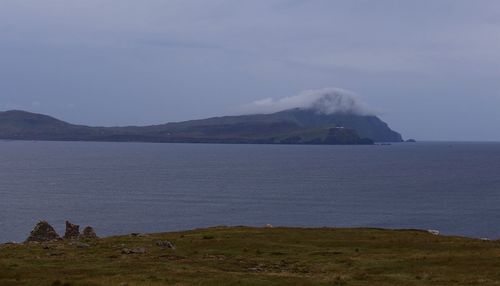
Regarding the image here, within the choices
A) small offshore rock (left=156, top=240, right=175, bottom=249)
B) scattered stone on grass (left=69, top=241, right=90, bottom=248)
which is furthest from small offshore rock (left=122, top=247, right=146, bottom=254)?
scattered stone on grass (left=69, top=241, right=90, bottom=248)

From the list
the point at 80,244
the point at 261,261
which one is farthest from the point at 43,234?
the point at 261,261

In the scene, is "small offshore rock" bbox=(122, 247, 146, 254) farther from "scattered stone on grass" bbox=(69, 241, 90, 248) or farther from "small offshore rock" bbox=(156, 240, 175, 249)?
"scattered stone on grass" bbox=(69, 241, 90, 248)

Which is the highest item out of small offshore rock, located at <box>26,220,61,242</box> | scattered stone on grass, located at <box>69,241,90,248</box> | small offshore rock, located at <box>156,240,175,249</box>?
small offshore rock, located at <box>156,240,175,249</box>

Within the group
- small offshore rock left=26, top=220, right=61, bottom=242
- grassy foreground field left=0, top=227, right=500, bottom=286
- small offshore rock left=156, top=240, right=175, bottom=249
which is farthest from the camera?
small offshore rock left=26, top=220, right=61, bottom=242

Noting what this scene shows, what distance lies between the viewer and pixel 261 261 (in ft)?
151

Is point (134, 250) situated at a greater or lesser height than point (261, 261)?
greater

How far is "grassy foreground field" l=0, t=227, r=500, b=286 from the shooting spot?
121 ft

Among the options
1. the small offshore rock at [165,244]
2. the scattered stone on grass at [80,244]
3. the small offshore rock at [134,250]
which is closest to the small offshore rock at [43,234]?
the scattered stone on grass at [80,244]

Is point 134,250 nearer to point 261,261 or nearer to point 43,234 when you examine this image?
point 261,261

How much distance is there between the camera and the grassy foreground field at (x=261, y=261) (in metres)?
36.9

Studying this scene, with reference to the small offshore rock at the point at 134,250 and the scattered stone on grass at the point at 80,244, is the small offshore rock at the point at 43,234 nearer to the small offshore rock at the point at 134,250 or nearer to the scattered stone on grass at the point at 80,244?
the scattered stone on grass at the point at 80,244

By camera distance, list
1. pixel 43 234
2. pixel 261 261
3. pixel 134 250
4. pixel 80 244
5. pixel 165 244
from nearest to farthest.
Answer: pixel 261 261 < pixel 134 250 < pixel 165 244 < pixel 80 244 < pixel 43 234

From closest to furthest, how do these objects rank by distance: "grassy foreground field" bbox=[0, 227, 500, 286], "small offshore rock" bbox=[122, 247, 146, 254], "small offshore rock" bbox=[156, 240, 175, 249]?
"grassy foreground field" bbox=[0, 227, 500, 286] < "small offshore rock" bbox=[122, 247, 146, 254] < "small offshore rock" bbox=[156, 240, 175, 249]

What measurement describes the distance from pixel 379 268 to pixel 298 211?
120m
